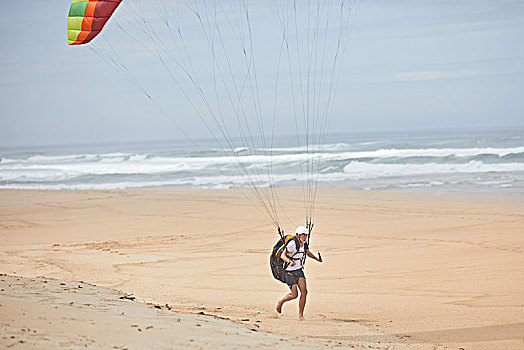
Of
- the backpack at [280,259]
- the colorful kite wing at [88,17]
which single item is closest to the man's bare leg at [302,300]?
the backpack at [280,259]

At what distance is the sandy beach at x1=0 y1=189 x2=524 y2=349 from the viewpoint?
5.07 metres

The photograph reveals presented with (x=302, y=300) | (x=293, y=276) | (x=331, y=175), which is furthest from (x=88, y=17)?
(x=331, y=175)

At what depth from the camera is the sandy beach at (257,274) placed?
5070mm

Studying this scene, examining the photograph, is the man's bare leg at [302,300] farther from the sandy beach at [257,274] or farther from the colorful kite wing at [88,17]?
the colorful kite wing at [88,17]

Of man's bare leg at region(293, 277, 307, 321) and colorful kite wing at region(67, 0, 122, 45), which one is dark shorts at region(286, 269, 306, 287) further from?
colorful kite wing at region(67, 0, 122, 45)

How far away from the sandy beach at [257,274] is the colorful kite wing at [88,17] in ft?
11.6

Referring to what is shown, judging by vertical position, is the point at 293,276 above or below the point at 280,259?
below

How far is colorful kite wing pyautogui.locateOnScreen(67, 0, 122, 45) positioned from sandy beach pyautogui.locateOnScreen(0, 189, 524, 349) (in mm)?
3546

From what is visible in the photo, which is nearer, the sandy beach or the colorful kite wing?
the sandy beach

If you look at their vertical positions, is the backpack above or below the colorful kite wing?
below

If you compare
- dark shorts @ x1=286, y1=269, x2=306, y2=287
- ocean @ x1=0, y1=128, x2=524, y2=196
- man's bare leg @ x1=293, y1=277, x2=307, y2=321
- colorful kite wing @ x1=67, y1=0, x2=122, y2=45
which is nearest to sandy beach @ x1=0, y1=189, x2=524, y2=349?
man's bare leg @ x1=293, y1=277, x2=307, y2=321

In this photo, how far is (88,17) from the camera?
8.09 m

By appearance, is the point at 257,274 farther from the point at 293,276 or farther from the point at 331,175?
the point at 331,175

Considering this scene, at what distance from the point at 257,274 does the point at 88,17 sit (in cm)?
475
